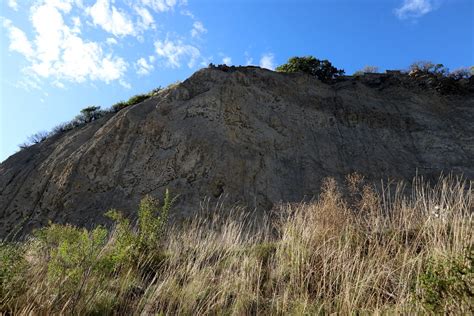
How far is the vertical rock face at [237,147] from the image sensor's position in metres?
13.0

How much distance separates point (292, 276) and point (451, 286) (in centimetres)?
201

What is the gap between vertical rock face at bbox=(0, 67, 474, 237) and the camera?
13.0 m

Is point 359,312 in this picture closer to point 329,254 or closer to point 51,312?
point 329,254

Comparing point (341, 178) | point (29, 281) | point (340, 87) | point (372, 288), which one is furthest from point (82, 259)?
point (340, 87)

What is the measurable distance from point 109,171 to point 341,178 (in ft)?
27.8

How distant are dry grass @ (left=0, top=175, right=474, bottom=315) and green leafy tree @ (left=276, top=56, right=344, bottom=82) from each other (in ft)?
52.0

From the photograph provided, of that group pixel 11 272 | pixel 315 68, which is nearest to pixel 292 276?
pixel 11 272

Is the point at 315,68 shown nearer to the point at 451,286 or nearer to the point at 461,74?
the point at 461,74

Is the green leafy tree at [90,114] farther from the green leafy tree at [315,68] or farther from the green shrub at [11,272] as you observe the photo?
the green shrub at [11,272]

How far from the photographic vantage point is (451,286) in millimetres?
3064

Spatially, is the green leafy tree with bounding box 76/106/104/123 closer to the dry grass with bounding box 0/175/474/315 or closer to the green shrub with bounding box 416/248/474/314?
the dry grass with bounding box 0/175/474/315

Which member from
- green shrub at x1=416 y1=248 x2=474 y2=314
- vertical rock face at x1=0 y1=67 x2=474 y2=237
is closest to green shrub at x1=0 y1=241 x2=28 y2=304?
green shrub at x1=416 y1=248 x2=474 y2=314

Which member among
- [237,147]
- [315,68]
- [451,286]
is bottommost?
[451,286]

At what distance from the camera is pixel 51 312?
3.60 meters
